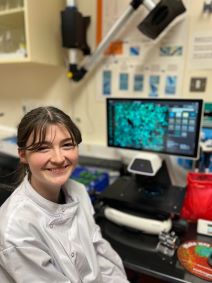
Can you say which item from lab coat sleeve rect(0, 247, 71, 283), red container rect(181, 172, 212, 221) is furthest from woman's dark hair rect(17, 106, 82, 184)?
red container rect(181, 172, 212, 221)

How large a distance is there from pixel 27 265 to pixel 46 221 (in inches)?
5.2

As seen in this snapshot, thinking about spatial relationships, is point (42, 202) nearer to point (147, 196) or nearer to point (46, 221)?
point (46, 221)

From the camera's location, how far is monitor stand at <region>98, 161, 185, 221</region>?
104 cm

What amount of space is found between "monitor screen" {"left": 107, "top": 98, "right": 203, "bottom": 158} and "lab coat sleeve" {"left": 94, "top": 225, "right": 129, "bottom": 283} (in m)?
0.49

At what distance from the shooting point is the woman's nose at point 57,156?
0.77 m

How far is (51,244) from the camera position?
74 cm

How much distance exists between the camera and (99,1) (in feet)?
4.75

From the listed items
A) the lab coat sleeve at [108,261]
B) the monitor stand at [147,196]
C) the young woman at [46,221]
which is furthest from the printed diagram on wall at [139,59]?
the lab coat sleeve at [108,261]

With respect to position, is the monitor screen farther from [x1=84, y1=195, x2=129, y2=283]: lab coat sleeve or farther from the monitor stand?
[x1=84, y1=195, x2=129, y2=283]: lab coat sleeve

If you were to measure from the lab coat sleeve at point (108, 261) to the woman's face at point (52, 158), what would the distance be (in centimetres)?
32

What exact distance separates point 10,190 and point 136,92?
0.93 metres

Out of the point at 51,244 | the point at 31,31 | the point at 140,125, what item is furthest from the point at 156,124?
the point at 31,31

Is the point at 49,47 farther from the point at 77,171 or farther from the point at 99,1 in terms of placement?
the point at 77,171

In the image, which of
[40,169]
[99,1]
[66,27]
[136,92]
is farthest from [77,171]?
[99,1]
